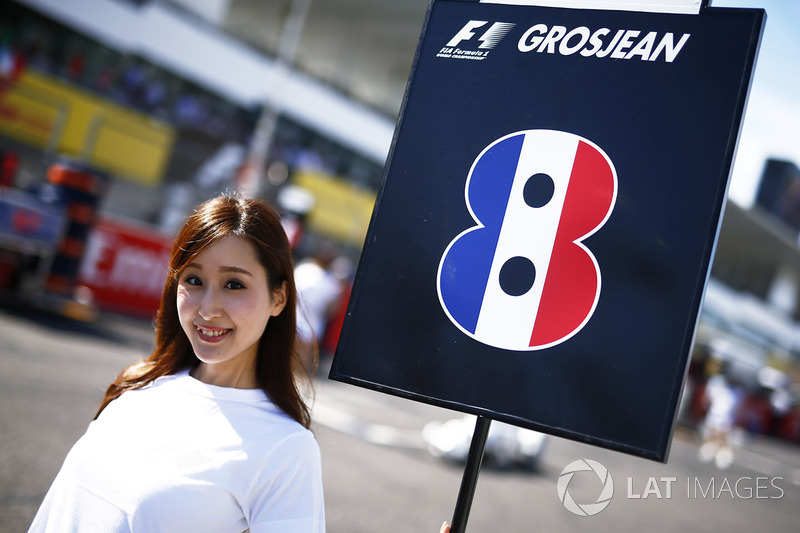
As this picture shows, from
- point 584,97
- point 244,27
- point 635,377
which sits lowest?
point 635,377

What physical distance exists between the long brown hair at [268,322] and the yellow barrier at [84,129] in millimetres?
12422

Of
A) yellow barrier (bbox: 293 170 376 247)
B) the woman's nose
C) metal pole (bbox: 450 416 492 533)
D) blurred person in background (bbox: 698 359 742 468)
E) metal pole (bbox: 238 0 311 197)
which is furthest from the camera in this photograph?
metal pole (bbox: 238 0 311 197)

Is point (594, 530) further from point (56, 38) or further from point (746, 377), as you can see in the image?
point (746, 377)

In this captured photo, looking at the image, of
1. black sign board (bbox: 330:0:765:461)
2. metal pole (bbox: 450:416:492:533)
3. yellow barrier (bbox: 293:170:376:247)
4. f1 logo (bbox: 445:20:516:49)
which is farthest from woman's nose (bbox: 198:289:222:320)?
yellow barrier (bbox: 293:170:376:247)

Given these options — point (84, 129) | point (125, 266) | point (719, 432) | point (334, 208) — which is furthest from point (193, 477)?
point (334, 208)

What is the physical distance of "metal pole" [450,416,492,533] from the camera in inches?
59.8

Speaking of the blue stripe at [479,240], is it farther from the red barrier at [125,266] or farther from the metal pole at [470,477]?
the red barrier at [125,266]

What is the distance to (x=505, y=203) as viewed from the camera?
1.55 meters

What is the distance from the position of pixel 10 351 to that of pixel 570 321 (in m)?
6.75

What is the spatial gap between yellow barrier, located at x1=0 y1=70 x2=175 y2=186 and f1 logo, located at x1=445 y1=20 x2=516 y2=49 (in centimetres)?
1302

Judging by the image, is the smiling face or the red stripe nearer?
the red stripe

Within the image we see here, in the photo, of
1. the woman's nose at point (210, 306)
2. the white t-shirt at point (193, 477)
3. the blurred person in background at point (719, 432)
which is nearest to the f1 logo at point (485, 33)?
the woman's nose at point (210, 306)

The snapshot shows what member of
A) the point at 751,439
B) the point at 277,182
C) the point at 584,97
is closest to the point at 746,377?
the point at 751,439

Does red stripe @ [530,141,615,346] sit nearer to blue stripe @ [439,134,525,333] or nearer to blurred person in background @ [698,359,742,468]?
blue stripe @ [439,134,525,333]
